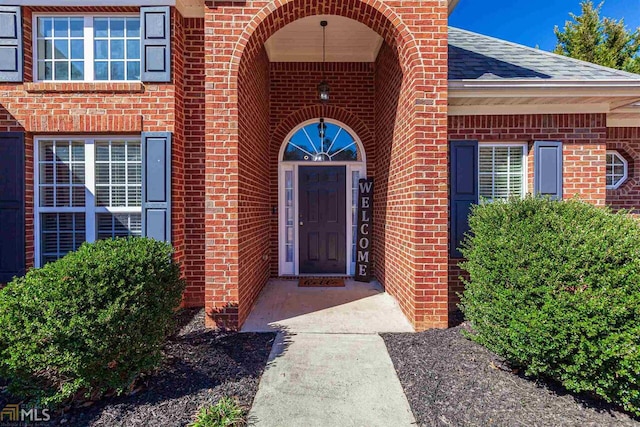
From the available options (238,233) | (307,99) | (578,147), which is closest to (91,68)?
(238,233)

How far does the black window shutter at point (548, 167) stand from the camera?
4332 millimetres

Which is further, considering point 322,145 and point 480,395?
point 322,145

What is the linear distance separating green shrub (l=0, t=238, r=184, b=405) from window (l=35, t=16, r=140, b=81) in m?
2.77

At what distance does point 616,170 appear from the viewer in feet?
17.2

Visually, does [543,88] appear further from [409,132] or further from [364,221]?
[364,221]

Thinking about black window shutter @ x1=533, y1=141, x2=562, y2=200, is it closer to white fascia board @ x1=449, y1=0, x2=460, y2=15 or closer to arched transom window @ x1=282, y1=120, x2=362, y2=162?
white fascia board @ x1=449, y1=0, x2=460, y2=15

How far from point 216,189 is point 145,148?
1213 millimetres

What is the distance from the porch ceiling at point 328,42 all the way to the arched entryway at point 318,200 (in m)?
1.24

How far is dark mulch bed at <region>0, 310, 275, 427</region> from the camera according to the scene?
224 centimetres

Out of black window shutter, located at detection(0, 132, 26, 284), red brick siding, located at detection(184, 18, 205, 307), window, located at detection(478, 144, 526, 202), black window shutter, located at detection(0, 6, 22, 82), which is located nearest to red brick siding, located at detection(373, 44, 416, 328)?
window, located at detection(478, 144, 526, 202)

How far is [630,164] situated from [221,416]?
22.7 feet

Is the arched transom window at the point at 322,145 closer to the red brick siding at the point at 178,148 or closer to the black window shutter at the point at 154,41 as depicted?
the red brick siding at the point at 178,148

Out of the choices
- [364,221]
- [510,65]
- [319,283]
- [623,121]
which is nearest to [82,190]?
[319,283]

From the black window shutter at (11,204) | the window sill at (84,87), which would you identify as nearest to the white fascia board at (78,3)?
the window sill at (84,87)
